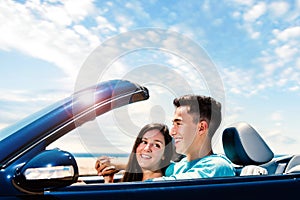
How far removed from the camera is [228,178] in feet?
7.24

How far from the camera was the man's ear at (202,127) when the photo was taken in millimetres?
2754

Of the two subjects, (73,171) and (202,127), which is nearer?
(73,171)

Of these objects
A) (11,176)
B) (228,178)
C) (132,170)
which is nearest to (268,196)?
(228,178)

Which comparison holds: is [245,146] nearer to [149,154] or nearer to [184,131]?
[184,131]

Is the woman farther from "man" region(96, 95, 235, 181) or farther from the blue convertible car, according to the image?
the blue convertible car

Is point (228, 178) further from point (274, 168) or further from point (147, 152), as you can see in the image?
point (274, 168)

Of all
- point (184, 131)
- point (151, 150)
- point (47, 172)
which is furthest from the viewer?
point (151, 150)

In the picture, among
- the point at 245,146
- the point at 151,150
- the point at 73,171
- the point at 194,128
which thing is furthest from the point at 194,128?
the point at 73,171

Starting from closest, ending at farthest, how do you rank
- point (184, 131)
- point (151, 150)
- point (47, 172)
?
point (47, 172) < point (184, 131) < point (151, 150)

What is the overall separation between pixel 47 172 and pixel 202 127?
1263 millimetres

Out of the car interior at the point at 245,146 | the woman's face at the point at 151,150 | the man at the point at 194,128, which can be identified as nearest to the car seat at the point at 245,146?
the car interior at the point at 245,146

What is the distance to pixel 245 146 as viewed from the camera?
301cm

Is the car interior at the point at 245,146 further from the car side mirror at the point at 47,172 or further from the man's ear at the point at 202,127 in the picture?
the car side mirror at the point at 47,172

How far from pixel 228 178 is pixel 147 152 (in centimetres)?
86
